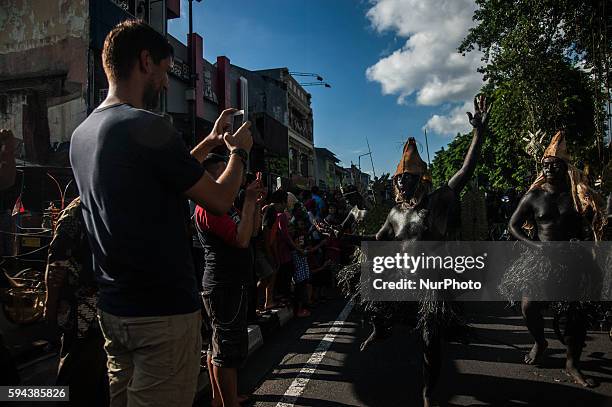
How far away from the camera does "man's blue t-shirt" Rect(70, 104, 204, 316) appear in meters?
1.55

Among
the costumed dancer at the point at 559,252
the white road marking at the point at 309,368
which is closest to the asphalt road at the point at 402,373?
the white road marking at the point at 309,368

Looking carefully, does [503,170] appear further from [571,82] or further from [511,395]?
[511,395]

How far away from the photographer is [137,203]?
5.11 feet

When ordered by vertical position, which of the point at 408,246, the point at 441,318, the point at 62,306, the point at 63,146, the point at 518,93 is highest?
the point at 518,93

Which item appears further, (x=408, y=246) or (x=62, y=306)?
(x=408, y=246)

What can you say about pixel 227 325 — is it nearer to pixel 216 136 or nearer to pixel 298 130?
pixel 216 136

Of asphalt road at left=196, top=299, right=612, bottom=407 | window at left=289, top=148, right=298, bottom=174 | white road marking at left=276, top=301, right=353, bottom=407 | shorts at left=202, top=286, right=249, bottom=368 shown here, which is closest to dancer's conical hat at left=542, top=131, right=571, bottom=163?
asphalt road at left=196, top=299, right=612, bottom=407

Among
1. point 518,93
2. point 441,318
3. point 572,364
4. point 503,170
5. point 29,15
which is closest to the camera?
point 441,318

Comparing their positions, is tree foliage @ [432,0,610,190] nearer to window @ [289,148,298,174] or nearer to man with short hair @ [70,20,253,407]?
man with short hair @ [70,20,253,407]

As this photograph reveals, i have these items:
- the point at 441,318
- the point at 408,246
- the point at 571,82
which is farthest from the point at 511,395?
the point at 571,82

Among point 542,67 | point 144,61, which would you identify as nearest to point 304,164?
point 542,67

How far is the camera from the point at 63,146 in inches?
489

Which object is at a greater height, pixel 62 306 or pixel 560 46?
pixel 560 46

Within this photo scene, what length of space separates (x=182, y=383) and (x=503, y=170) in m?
26.8
